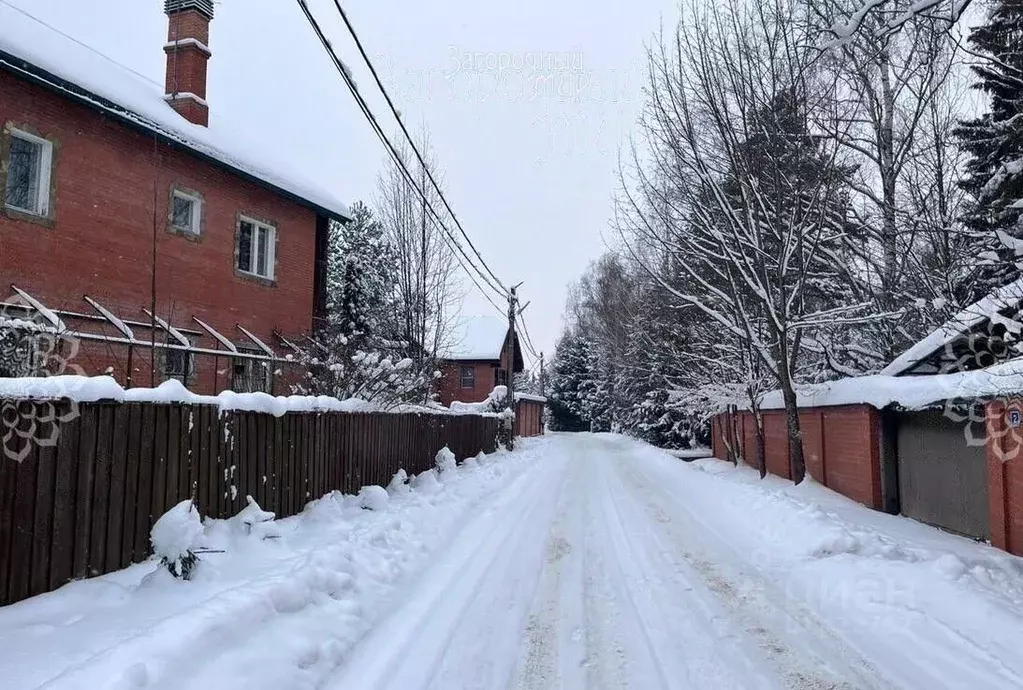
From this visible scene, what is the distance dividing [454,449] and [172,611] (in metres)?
12.4

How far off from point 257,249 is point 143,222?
3.30m

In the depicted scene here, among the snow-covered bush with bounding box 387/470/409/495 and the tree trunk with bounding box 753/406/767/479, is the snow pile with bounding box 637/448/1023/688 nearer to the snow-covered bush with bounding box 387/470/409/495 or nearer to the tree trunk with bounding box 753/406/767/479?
the snow-covered bush with bounding box 387/470/409/495

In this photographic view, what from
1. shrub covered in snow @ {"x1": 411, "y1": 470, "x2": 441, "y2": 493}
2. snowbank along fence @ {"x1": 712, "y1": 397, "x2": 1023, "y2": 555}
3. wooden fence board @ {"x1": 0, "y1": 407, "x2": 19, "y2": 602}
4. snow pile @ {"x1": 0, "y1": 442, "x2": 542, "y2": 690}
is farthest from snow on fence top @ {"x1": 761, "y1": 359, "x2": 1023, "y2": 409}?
wooden fence board @ {"x1": 0, "y1": 407, "x2": 19, "y2": 602}

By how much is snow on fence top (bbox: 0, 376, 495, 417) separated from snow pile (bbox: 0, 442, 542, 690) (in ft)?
3.31

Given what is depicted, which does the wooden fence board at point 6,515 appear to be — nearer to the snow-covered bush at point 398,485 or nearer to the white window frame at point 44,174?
the snow-covered bush at point 398,485

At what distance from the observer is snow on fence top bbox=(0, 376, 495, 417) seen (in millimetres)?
4355

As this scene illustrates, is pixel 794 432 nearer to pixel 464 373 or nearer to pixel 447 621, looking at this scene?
pixel 447 621

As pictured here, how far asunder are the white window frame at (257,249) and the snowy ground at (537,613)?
26.8 feet

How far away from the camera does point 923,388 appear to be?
891cm

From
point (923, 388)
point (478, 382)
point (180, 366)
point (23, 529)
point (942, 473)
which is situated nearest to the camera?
point (23, 529)

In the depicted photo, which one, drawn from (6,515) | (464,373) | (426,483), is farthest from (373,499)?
(464,373)

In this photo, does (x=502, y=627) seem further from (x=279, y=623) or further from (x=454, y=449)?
(x=454, y=449)

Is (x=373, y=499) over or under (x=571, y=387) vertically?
under

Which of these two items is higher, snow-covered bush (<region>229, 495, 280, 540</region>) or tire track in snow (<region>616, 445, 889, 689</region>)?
snow-covered bush (<region>229, 495, 280, 540</region>)
